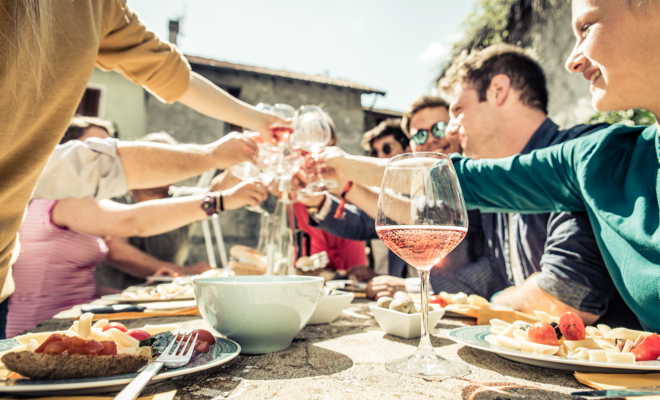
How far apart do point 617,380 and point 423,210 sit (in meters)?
0.41

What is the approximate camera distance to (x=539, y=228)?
1794 millimetres

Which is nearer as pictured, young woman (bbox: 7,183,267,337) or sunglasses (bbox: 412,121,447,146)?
young woman (bbox: 7,183,267,337)

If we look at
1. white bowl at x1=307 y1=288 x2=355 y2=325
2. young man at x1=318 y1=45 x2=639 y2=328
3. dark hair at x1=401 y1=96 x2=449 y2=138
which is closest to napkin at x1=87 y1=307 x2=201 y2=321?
white bowl at x1=307 y1=288 x2=355 y2=325

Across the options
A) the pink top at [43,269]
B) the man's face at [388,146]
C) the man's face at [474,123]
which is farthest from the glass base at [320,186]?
the man's face at [388,146]

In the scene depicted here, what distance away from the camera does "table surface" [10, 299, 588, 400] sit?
1.90 ft

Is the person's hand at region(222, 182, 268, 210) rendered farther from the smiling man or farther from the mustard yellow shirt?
the smiling man

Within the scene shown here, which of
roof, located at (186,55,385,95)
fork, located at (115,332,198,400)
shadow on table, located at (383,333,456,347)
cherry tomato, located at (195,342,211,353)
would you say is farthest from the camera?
roof, located at (186,55,385,95)

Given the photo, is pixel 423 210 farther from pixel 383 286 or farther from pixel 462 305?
pixel 383 286

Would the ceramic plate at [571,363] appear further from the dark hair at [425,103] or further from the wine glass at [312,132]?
the dark hair at [425,103]

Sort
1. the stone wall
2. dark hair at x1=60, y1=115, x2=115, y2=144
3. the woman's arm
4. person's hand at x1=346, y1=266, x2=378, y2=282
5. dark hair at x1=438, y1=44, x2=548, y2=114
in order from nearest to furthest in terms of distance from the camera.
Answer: the woman's arm < dark hair at x1=438, y1=44, x2=548, y2=114 < person's hand at x1=346, y1=266, x2=378, y2=282 < dark hair at x1=60, y1=115, x2=115, y2=144 < the stone wall

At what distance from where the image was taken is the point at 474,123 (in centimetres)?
249

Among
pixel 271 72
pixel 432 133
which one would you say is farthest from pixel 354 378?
pixel 271 72

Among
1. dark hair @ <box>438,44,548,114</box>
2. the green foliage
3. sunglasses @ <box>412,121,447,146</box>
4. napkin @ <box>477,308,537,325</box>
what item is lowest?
napkin @ <box>477,308,537,325</box>

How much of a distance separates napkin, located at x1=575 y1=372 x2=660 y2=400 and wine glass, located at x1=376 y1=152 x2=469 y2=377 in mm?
242
